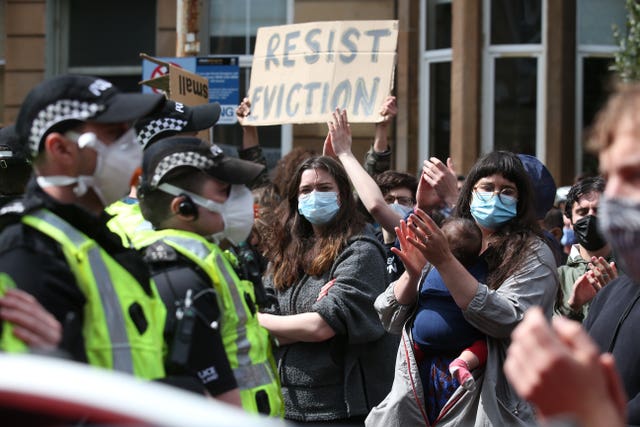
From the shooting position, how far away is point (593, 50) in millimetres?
14664

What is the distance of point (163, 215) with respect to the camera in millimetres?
3920

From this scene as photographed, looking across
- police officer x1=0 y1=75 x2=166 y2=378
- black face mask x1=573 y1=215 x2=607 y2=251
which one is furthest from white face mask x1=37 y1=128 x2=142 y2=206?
black face mask x1=573 y1=215 x2=607 y2=251

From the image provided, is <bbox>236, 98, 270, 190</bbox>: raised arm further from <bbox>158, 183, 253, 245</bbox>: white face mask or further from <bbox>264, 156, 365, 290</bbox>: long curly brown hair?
<bbox>158, 183, 253, 245</bbox>: white face mask

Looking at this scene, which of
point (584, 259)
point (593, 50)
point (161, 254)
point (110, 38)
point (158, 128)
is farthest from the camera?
point (110, 38)

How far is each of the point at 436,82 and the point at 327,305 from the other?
32.1 ft

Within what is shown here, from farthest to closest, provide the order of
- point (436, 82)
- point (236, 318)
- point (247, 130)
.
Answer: point (436, 82), point (247, 130), point (236, 318)

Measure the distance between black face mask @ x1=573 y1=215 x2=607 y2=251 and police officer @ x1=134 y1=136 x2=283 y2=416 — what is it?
2.61 meters

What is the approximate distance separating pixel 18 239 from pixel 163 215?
985mm

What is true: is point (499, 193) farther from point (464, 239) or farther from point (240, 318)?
point (240, 318)

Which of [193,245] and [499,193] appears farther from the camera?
[499,193]

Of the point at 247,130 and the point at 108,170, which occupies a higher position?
the point at 247,130

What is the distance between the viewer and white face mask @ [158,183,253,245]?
3.90 meters

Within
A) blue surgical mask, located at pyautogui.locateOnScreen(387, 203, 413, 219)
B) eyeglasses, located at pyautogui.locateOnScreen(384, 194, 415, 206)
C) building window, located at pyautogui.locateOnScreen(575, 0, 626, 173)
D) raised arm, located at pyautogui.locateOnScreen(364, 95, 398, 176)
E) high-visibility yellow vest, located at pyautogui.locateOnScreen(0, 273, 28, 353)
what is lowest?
high-visibility yellow vest, located at pyautogui.locateOnScreen(0, 273, 28, 353)

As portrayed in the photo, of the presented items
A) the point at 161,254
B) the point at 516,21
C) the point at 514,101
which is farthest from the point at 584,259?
the point at 516,21
